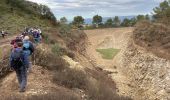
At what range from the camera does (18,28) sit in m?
43.8

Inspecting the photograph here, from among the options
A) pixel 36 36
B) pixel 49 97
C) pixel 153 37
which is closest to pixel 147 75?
pixel 153 37

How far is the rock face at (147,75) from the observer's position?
2892 centimetres

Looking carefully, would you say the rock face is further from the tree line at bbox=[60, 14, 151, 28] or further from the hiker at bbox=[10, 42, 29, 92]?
the tree line at bbox=[60, 14, 151, 28]

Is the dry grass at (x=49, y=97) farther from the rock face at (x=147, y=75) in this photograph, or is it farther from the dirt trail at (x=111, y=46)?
the rock face at (x=147, y=75)

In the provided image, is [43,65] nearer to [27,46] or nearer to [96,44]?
[27,46]

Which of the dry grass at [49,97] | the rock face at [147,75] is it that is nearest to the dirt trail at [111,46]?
the rock face at [147,75]

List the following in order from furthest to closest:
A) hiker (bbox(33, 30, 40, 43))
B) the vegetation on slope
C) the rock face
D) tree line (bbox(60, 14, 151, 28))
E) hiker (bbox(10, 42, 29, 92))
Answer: tree line (bbox(60, 14, 151, 28)) → the vegetation on slope → hiker (bbox(33, 30, 40, 43)) → the rock face → hiker (bbox(10, 42, 29, 92))

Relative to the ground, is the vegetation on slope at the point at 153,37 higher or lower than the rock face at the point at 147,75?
higher

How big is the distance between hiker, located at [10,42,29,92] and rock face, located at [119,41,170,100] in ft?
43.4

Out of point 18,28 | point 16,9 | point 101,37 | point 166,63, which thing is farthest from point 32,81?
point 101,37

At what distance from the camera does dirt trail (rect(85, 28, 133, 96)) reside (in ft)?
112

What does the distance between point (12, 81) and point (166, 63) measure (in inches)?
625

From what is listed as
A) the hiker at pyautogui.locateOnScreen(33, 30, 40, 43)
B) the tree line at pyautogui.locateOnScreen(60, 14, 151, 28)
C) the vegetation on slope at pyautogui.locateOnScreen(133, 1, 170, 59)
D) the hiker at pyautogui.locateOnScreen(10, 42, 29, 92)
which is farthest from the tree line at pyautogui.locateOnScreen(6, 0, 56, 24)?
the hiker at pyautogui.locateOnScreen(10, 42, 29, 92)

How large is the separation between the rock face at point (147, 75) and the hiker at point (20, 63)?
43.4 feet
